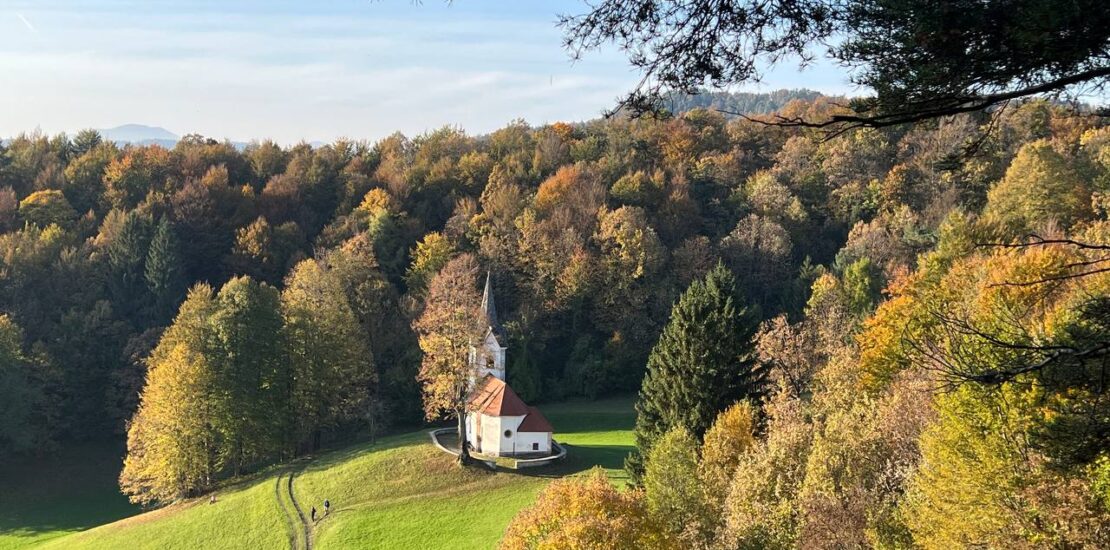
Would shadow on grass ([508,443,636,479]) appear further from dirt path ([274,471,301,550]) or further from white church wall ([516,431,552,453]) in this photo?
dirt path ([274,471,301,550])

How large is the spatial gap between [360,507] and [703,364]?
13555 mm

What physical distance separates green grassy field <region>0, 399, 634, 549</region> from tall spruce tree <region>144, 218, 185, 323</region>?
17.0m

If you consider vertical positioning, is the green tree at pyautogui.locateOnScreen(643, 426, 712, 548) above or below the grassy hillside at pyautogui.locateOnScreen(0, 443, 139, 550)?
above

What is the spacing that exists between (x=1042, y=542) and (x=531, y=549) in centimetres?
897

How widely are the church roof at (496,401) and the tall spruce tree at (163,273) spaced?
25.1m

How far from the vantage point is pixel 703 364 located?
24656mm

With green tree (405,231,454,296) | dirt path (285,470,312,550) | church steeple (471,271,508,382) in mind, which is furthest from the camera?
green tree (405,231,454,296)

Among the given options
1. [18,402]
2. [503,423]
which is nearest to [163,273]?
[18,402]

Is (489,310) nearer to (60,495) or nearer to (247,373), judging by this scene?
(247,373)

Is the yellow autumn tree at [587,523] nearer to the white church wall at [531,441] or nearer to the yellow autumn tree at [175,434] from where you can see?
the white church wall at [531,441]

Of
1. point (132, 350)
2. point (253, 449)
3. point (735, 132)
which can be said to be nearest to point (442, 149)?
point (735, 132)

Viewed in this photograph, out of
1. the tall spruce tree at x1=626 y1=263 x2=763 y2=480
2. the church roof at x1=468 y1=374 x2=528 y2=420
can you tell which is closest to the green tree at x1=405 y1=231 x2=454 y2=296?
the church roof at x1=468 y1=374 x2=528 y2=420

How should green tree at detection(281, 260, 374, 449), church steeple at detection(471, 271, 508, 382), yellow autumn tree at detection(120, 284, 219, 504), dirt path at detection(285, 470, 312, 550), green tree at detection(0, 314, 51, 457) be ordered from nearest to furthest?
dirt path at detection(285, 470, 312, 550) → yellow autumn tree at detection(120, 284, 219, 504) → church steeple at detection(471, 271, 508, 382) → green tree at detection(0, 314, 51, 457) → green tree at detection(281, 260, 374, 449)

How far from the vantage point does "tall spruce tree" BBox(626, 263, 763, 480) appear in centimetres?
2459
